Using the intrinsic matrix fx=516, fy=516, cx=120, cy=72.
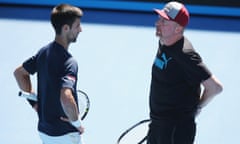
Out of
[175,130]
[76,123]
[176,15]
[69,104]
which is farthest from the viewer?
[175,130]

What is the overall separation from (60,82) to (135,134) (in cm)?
120

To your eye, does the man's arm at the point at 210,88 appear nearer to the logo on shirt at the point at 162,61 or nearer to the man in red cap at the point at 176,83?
the man in red cap at the point at 176,83

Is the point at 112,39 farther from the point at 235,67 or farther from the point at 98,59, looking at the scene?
the point at 235,67

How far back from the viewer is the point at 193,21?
8.19 meters

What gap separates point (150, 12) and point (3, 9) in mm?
2409

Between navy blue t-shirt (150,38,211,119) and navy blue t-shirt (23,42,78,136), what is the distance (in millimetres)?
600

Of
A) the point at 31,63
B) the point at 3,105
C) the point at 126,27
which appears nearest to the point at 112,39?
the point at 126,27

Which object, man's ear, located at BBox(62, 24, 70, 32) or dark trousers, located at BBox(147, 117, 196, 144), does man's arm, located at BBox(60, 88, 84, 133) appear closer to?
man's ear, located at BBox(62, 24, 70, 32)

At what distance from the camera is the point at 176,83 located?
3.45 m

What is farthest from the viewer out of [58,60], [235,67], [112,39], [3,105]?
Answer: [112,39]

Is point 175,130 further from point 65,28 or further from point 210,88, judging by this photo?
point 65,28

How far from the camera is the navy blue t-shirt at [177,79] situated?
3.29 metres

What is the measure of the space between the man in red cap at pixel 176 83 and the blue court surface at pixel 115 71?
1.56 m

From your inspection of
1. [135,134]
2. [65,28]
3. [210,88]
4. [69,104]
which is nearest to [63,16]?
[65,28]
